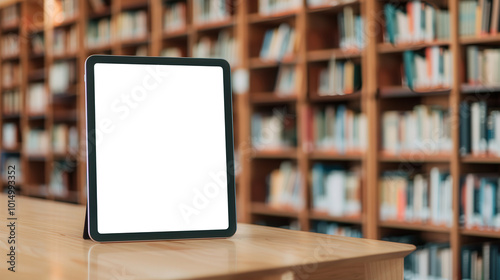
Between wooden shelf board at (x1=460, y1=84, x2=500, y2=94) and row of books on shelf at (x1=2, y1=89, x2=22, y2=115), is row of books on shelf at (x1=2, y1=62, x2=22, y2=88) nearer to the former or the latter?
row of books on shelf at (x1=2, y1=89, x2=22, y2=115)

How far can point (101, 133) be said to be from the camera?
986 mm

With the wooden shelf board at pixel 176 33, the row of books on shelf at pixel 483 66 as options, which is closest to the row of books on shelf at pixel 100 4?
the wooden shelf board at pixel 176 33

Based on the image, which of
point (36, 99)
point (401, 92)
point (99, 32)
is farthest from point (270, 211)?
point (36, 99)

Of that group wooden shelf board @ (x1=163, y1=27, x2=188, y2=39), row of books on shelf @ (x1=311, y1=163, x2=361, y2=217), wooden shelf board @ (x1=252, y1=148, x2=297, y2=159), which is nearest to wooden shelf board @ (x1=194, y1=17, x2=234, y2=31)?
wooden shelf board @ (x1=163, y1=27, x2=188, y2=39)

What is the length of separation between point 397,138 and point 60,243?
2806mm

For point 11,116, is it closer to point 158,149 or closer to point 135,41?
point 135,41

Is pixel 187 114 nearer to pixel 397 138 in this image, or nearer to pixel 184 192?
pixel 184 192

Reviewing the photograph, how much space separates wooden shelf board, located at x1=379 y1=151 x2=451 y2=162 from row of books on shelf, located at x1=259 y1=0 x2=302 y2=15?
1.14 meters

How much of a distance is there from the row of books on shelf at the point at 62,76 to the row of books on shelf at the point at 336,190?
3.06 metres

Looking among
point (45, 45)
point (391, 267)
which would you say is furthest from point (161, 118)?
point (45, 45)

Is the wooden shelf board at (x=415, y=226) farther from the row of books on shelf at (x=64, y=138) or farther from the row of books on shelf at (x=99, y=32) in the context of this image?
the row of books on shelf at (x=64, y=138)

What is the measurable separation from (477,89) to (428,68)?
318mm

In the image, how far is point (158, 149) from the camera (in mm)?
1002

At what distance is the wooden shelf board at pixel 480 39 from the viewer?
309cm
